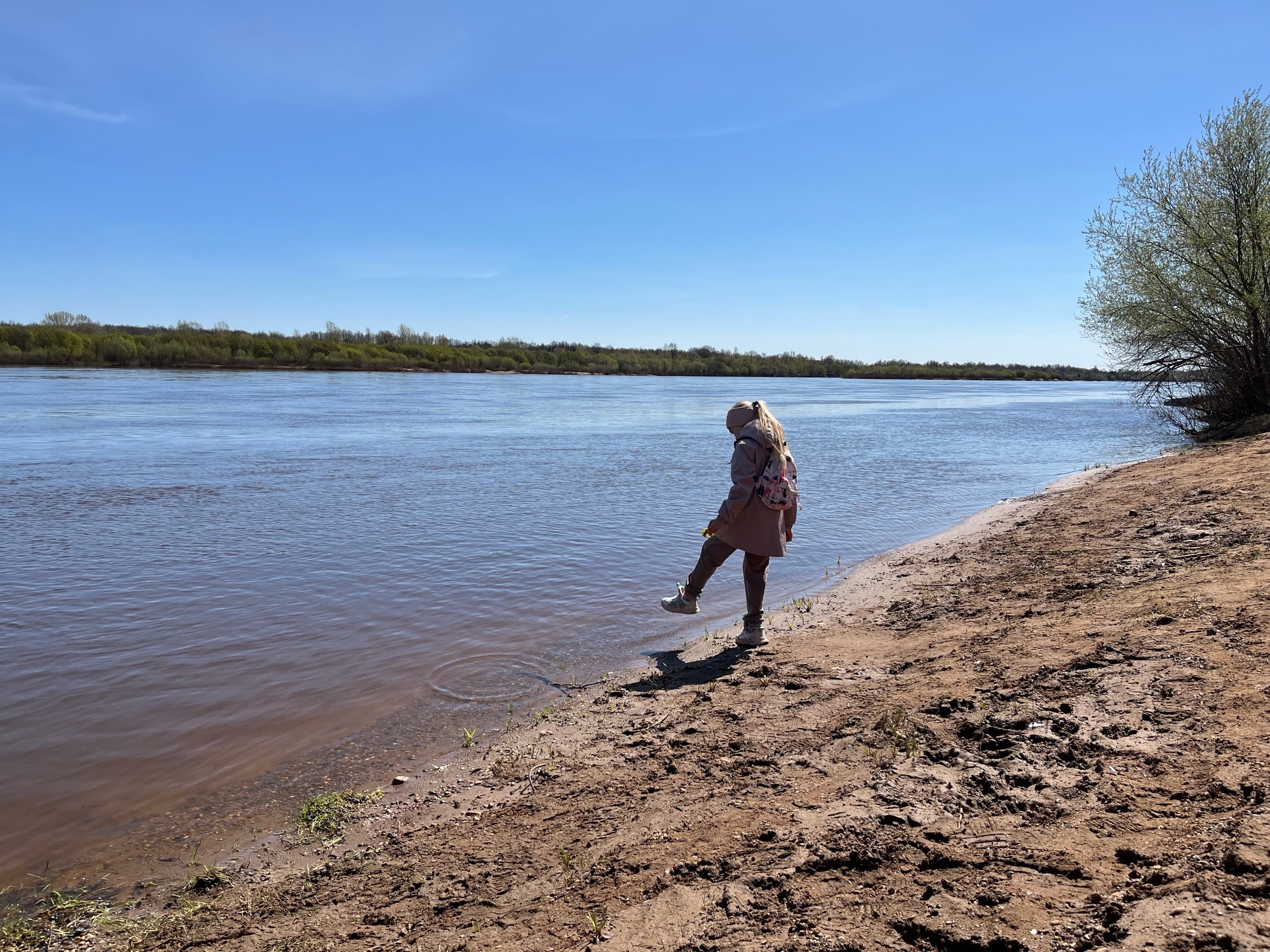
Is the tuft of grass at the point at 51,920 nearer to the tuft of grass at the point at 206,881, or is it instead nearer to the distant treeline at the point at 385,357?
the tuft of grass at the point at 206,881

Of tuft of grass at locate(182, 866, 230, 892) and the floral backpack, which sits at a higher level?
the floral backpack

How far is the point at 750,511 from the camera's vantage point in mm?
6652

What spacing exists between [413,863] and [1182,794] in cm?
336

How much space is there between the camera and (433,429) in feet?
95.6

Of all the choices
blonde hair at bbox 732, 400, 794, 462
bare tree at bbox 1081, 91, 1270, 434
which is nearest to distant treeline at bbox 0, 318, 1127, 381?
bare tree at bbox 1081, 91, 1270, 434

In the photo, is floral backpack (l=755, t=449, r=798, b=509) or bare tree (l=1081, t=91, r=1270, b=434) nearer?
floral backpack (l=755, t=449, r=798, b=509)

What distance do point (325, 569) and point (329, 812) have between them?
5.66 metres

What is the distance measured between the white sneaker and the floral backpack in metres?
1.27

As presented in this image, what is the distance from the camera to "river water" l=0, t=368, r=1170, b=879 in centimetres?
540

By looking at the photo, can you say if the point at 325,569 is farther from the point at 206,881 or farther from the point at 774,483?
the point at 206,881

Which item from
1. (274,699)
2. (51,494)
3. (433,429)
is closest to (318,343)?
(433,429)

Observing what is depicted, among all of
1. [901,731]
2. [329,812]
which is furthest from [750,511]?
[329,812]

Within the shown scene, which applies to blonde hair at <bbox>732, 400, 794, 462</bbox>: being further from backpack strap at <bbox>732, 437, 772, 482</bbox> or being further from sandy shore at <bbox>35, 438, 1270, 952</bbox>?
sandy shore at <bbox>35, 438, 1270, 952</bbox>

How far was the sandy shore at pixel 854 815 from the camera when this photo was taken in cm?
275
